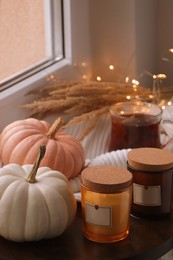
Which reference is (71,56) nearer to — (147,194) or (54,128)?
(54,128)

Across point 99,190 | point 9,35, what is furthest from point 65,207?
point 9,35

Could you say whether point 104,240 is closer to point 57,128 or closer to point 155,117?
point 57,128

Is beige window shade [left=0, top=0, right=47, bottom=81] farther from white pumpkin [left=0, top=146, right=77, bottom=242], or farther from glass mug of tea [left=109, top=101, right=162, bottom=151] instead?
white pumpkin [left=0, top=146, right=77, bottom=242]

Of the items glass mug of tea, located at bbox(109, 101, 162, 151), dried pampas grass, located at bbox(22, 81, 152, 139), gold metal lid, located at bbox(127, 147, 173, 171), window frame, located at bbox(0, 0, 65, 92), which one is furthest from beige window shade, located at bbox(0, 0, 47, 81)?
gold metal lid, located at bbox(127, 147, 173, 171)

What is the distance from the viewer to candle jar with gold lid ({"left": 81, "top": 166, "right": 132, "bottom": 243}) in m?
0.67

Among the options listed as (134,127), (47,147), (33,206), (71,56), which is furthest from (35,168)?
(71,56)

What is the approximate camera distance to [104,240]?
0.68 m

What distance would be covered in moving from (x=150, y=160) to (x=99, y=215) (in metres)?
0.12

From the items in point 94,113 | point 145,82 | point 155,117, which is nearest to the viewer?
point 155,117

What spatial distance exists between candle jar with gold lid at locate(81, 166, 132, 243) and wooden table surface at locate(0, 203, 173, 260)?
14mm

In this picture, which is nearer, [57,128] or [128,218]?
[128,218]

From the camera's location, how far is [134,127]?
0.98 metres

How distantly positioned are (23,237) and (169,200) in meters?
0.22

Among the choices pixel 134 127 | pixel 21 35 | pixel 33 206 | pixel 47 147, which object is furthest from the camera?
pixel 21 35
